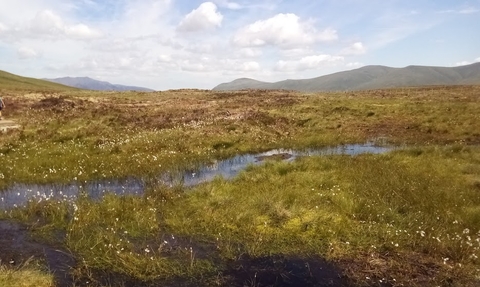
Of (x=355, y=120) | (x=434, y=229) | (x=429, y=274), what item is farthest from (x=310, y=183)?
(x=355, y=120)

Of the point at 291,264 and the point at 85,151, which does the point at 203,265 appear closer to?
the point at 291,264

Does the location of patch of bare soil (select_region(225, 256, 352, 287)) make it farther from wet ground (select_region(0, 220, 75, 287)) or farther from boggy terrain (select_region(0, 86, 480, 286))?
wet ground (select_region(0, 220, 75, 287))

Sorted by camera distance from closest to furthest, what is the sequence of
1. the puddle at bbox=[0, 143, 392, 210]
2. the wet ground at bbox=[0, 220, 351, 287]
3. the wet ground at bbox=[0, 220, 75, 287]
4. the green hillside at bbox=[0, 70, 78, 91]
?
the wet ground at bbox=[0, 220, 351, 287] → the wet ground at bbox=[0, 220, 75, 287] → the puddle at bbox=[0, 143, 392, 210] → the green hillside at bbox=[0, 70, 78, 91]

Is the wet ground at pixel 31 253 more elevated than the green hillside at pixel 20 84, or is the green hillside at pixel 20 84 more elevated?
the green hillside at pixel 20 84

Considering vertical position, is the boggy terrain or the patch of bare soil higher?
the boggy terrain

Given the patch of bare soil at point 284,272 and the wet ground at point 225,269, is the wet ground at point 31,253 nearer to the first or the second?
the wet ground at point 225,269

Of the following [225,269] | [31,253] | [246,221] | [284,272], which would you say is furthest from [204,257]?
[31,253]

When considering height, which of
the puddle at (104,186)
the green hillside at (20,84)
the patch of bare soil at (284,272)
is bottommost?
the patch of bare soil at (284,272)

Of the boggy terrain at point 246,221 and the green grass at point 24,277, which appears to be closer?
the green grass at point 24,277

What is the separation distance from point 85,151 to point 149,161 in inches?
183

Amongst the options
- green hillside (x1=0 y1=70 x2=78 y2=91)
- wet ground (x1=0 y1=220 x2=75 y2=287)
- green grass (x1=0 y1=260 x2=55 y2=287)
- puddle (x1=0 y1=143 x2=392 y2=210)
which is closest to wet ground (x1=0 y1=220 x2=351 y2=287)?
wet ground (x1=0 y1=220 x2=75 y2=287)

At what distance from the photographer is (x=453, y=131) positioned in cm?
2839

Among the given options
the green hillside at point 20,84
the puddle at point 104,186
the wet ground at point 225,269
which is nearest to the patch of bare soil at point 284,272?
the wet ground at point 225,269

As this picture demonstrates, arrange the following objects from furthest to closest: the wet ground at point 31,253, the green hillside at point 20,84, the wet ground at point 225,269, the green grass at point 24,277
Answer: the green hillside at point 20,84 → the wet ground at point 31,253 → the wet ground at point 225,269 → the green grass at point 24,277
